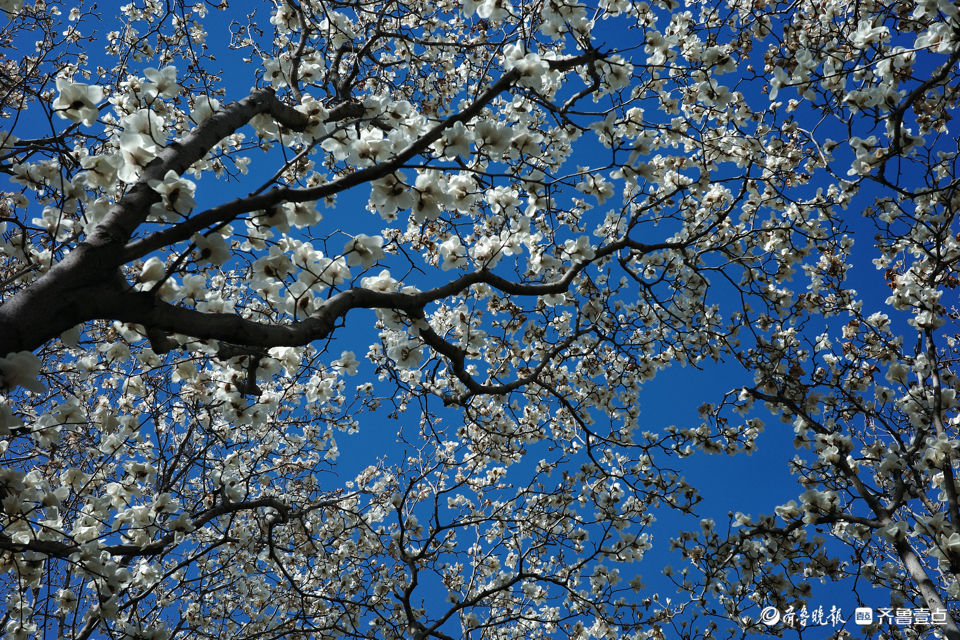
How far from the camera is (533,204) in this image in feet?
9.66

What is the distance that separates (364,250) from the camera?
2.15 meters

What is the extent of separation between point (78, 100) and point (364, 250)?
122 cm

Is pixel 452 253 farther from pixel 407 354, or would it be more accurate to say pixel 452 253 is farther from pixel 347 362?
pixel 347 362

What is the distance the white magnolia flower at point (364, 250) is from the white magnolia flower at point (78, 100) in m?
1.10

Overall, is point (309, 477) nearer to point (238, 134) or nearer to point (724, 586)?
point (238, 134)

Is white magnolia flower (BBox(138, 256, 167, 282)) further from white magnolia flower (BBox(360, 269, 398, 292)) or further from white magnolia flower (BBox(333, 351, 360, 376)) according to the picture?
white magnolia flower (BBox(333, 351, 360, 376))

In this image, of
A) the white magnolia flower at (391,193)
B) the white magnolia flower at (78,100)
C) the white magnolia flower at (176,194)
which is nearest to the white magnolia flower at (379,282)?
the white magnolia flower at (391,193)


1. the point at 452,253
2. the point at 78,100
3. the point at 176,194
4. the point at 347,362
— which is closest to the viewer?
the point at 176,194

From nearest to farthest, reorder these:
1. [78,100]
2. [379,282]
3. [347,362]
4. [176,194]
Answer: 1. [176,194]
2. [78,100]
3. [379,282]
4. [347,362]

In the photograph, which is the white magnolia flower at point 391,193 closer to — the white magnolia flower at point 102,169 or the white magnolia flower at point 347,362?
the white magnolia flower at point 102,169

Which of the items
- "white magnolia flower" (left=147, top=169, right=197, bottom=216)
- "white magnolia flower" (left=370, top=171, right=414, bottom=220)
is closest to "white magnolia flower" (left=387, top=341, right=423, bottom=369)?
"white magnolia flower" (left=370, top=171, right=414, bottom=220)

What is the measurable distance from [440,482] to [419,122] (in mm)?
3925

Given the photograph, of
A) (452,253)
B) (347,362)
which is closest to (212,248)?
(452,253)

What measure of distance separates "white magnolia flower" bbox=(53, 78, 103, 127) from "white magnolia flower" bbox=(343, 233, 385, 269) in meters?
1.10
